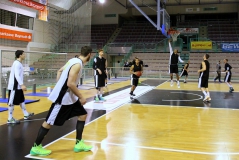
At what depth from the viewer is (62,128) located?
5434 mm

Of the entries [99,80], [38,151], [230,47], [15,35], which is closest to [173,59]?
[99,80]

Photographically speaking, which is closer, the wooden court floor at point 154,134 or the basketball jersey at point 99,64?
the wooden court floor at point 154,134

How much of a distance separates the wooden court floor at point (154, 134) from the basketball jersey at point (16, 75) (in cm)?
91

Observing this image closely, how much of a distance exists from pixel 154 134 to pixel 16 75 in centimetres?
321

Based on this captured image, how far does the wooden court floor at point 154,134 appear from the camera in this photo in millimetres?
3973

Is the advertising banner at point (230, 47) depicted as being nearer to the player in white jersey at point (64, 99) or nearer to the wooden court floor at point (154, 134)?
the wooden court floor at point (154, 134)

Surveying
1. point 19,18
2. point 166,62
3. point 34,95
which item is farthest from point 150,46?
point 34,95

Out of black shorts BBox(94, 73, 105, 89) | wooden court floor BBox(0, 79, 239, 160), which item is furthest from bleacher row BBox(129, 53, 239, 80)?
wooden court floor BBox(0, 79, 239, 160)

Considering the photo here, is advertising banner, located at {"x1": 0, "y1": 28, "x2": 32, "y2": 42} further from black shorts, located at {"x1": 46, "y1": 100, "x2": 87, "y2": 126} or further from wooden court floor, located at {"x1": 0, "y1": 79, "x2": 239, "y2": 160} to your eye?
black shorts, located at {"x1": 46, "y1": 100, "x2": 87, "y2": 126}

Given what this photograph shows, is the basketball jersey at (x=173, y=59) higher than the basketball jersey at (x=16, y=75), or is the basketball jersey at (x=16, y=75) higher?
the basketball jersey at (x=173, y=59)

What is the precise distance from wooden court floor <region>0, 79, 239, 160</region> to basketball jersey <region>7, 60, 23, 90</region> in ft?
2.97

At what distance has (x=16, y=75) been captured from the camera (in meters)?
5.63

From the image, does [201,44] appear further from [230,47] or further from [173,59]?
[173,59]

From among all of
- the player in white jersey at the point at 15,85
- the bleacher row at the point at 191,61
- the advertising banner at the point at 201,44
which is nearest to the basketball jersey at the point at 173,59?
the player in white jersey at the point at 15,85
